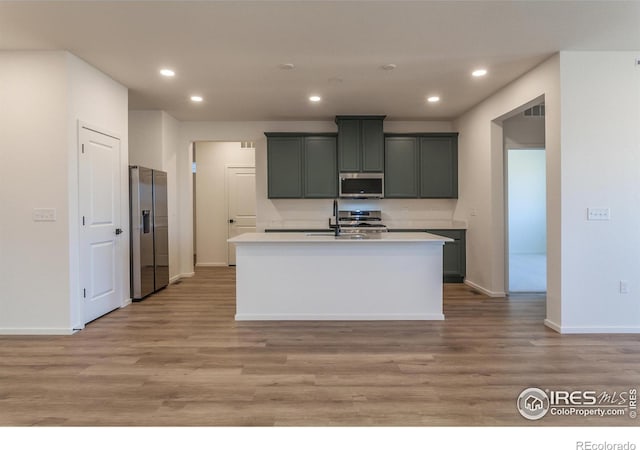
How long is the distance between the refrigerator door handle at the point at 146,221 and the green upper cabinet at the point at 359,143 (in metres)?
3.02

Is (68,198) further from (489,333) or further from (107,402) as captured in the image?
(489,333)

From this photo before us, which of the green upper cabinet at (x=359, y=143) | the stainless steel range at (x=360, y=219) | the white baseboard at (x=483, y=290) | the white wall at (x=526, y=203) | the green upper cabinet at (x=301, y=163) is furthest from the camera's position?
the white wall at (x=526, y=203)

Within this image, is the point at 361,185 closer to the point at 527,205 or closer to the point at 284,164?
the point at 284,164

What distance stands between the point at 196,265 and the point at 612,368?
731 centimetres

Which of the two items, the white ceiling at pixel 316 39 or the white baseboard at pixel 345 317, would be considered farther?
the white baseboard at pixel 345 317

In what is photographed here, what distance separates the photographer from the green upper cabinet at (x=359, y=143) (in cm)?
625

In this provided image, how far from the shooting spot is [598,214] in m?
3.68

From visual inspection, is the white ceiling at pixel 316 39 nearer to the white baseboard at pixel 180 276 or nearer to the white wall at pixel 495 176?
the white wall at pixel 495 176

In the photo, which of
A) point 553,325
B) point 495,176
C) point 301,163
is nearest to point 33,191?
point 301,163

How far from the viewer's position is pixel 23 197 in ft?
12.1

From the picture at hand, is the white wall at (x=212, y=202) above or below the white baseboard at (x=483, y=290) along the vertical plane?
above

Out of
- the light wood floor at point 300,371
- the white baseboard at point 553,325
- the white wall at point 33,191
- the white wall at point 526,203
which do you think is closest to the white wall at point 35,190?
the white wall at point 33,191

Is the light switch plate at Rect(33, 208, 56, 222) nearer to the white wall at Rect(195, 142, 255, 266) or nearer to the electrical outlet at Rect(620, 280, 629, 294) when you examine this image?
the white wall at Rect(195, 142, 255, 266)

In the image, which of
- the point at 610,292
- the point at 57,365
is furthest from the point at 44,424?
the point at 610,292
